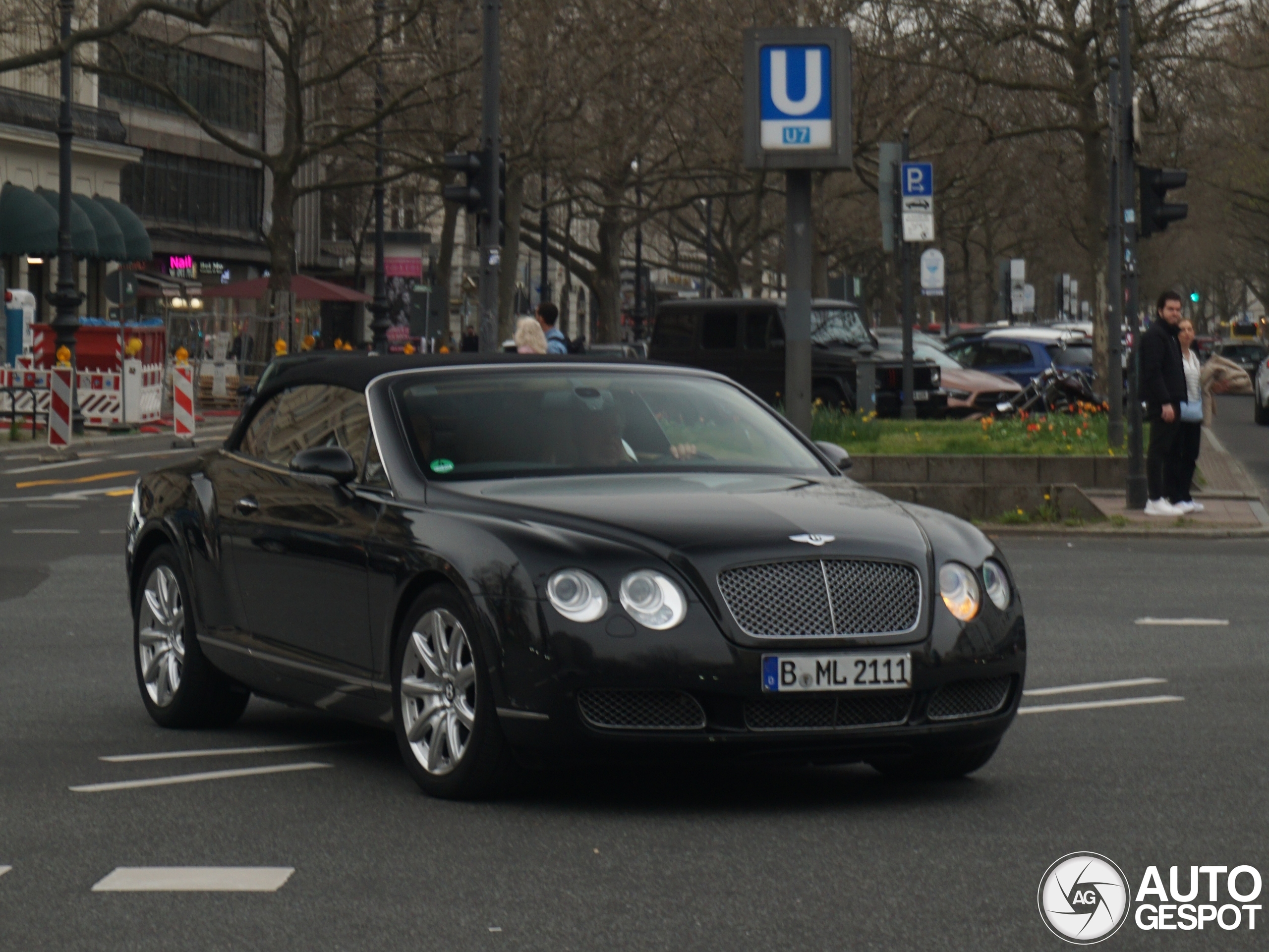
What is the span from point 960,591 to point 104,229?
174 ft

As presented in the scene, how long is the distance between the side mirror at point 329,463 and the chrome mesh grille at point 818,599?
5.39 feet

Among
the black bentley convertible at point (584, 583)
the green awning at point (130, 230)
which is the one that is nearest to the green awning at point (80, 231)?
the green awning at point (130, 230)

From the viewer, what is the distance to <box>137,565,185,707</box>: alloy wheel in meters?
8.70

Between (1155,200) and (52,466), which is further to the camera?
(52,466)

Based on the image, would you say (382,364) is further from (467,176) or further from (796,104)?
(467,176)

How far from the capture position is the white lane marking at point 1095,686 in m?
9.50

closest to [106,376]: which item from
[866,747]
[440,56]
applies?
[440,56]

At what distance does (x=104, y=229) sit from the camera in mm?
57375

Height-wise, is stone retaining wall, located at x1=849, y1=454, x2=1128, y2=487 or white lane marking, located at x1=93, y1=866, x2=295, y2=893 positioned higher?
stone retaining wall, located at x1=849, y1=454, x2=1128, y2=487

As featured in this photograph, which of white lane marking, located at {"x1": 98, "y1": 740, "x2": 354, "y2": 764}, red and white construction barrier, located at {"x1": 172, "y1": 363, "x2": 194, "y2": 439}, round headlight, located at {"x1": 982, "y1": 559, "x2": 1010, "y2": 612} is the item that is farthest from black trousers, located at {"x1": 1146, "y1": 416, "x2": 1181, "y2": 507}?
A: red and white construction barrier, located at {"x1": 172, "y1": 363, "x2": 194, "y2": 439}

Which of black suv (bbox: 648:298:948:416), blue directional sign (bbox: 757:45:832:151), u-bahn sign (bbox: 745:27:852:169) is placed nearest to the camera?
u-bahn sign (bbox: 745:27:852:169)

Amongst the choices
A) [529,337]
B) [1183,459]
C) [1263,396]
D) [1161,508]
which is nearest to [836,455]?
[1161,508]

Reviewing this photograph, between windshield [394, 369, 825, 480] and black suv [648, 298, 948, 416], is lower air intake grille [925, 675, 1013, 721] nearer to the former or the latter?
windshield [394, 369, 825, 480]

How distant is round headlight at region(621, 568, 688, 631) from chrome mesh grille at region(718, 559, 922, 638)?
14cm
